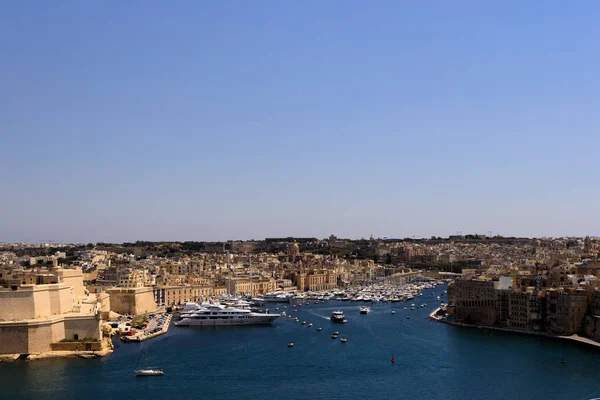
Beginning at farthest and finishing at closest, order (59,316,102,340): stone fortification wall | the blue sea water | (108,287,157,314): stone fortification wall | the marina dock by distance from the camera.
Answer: (108,287,157,314): stone fortification wall
the marina dock
(59,316,102,340): stone fortification wall
the blue sea water

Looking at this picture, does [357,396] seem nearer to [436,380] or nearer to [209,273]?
[436,380]

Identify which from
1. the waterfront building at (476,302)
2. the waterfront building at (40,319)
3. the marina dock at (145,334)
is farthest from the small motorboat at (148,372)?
the waterfront building at (476,302)

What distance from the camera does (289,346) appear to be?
70.3ft

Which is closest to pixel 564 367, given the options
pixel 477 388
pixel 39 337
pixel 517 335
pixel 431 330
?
pixel 477 388

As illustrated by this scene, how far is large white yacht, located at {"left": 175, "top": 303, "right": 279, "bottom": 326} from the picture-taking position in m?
26.8

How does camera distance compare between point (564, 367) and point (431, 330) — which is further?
point (431, 330)

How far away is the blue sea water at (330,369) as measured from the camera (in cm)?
1532

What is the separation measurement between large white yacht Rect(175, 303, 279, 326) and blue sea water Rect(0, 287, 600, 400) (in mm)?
2630

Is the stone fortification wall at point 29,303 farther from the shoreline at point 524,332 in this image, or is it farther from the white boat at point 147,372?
the shoreline at point 524,332

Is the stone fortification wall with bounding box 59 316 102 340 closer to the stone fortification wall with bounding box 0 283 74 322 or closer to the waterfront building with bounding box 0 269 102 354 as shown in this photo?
the waterfront building with bounding box 0 269 102 354

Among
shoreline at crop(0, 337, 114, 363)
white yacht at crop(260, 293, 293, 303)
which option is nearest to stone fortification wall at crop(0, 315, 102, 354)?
shoreline at crop(0, 337, 114, 363)

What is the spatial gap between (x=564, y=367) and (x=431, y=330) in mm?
7136

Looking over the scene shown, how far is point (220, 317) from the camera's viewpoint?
27188mm

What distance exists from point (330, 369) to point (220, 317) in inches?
395
